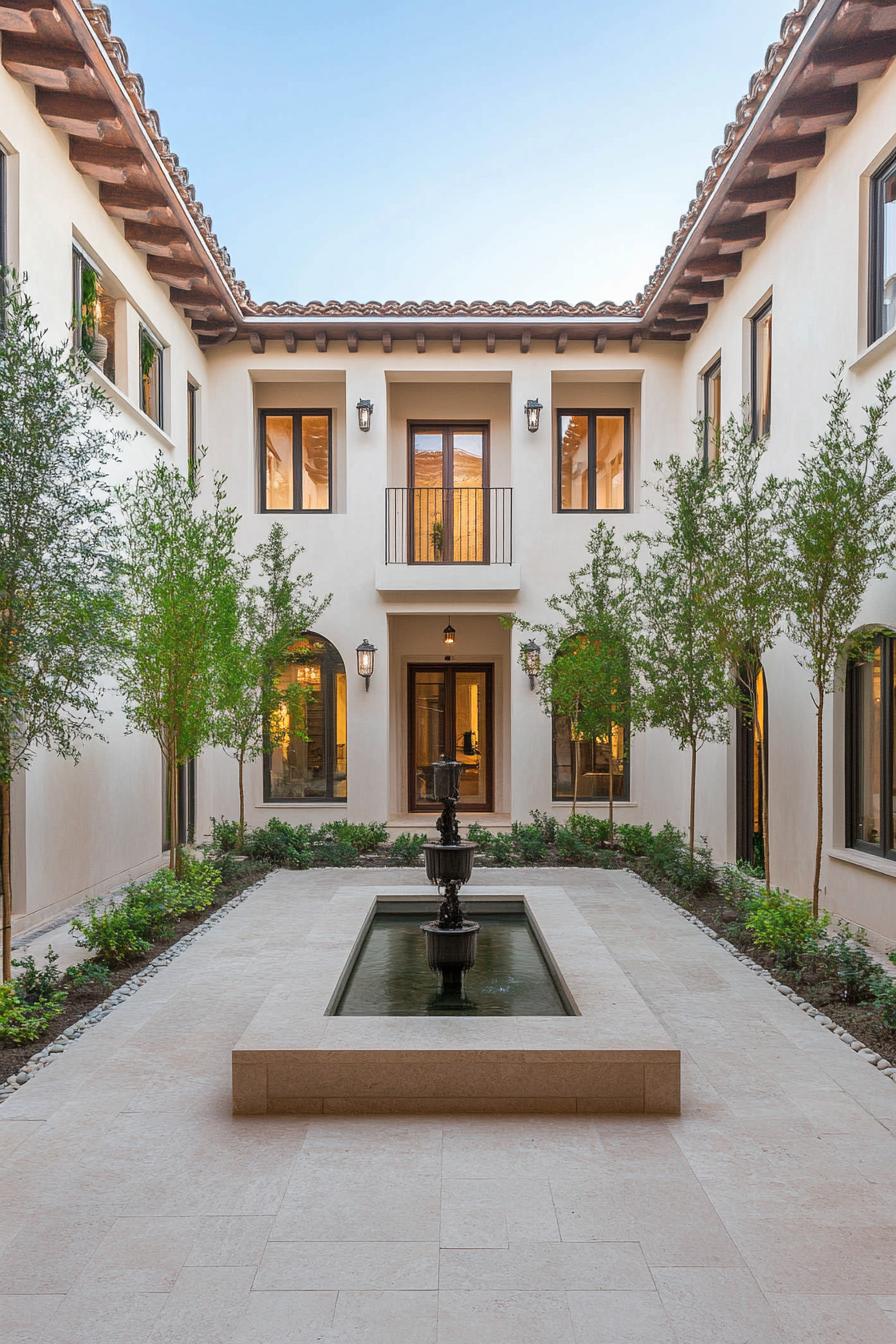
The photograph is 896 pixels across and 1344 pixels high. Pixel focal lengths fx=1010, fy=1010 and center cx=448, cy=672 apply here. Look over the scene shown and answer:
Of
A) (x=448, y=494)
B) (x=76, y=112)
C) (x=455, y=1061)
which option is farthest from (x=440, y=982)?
(x=448, y=494)

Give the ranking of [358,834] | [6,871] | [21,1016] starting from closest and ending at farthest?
1. [21,1016]
2. [6,871]
3. [358,834]

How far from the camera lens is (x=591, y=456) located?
13750 mm

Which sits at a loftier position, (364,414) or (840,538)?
(364,414)

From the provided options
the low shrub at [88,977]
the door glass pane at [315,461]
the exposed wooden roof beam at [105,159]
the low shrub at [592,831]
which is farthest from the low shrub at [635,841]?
the exposed wooden roof beam at [105,159]

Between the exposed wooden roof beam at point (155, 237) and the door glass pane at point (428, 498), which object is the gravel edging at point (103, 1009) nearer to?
the exposed wooden roof beam at point (155, 237)

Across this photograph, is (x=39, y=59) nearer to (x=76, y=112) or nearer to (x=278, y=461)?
(x=76, y=112)

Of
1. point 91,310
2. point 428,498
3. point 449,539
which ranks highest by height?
point 91,310

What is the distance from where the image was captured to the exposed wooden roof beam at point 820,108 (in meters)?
7.57

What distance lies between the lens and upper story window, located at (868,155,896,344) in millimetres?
7246

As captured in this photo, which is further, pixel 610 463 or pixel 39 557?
pixel 610 463

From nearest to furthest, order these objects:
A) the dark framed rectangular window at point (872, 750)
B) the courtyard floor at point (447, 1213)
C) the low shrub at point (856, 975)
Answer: the courtyard floor at point (447, 1213) → the low shrub at point (856, 975) → the dark framed rectangular window at point (872, 750)

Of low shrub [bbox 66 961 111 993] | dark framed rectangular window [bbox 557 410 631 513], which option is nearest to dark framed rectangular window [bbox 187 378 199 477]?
dark framed rectangular window [bbox 557 410 631 513]

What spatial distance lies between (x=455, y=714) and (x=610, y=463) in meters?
4.29

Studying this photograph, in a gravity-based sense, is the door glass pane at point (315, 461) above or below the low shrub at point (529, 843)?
above
